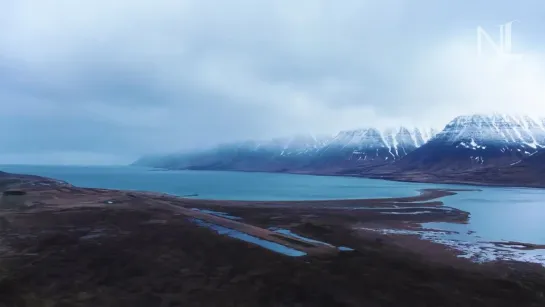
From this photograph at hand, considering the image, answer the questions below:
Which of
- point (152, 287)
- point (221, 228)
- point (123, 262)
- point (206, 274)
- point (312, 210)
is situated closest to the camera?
point (152, 287)

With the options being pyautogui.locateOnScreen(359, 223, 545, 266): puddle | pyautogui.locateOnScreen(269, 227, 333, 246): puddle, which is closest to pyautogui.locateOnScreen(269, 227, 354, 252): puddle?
pyautogui.locateOnScreen(269, 227, 333, 246): puddle

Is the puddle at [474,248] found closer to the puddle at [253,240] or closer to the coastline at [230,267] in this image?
the coastline at [230,267]

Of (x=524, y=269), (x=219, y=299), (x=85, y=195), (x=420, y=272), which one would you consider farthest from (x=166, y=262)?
(x=85, y=195)

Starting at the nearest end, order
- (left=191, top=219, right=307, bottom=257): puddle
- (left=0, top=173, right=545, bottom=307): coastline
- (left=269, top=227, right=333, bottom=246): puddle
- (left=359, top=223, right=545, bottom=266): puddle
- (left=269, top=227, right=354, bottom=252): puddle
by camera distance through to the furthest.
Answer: (left=0, top=173, right=545, bottom=307): coastline → (left=359, top=223, right=545, bottom=266): puddle → (left=191, top=219, right=307, bottom=257): puddle → (left=269, top=227, right=354, bottom=252): puddle → (left=269, top=227, right=333, bottom=246): puddle

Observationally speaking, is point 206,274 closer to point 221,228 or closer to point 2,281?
point 2,281

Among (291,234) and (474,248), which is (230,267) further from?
(474,248)

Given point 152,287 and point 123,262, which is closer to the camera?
point 152,287

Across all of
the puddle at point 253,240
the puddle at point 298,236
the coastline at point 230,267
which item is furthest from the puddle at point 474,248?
the puddle at point 253,240

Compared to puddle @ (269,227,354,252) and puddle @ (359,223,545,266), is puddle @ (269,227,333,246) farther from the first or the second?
puddle @ (359,223,545,266)

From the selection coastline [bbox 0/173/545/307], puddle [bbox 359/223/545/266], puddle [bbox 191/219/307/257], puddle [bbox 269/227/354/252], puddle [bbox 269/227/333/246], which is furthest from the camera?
puddle [bbox 269/227/333/246]
